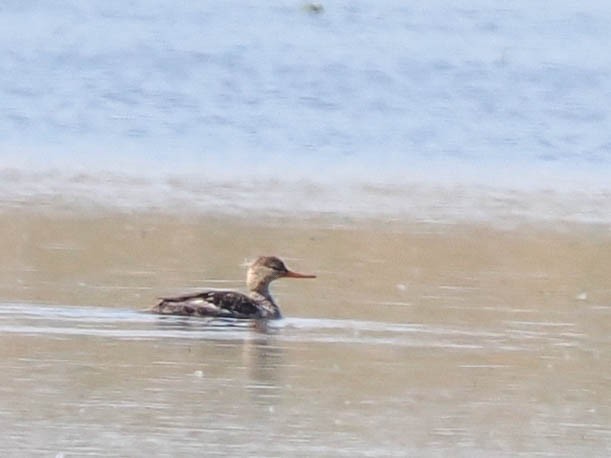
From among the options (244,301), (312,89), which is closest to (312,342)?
(244,301)

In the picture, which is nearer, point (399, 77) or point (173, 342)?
point (173, 342)

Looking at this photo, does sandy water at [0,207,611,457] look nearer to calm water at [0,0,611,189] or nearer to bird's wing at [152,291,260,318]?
bird's wing at [152,291,260,318]

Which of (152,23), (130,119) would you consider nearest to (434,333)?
(130,119)

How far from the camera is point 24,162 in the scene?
16844 millimetres

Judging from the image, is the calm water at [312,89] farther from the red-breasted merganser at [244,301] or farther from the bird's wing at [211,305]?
the bird's wing at [211,305]

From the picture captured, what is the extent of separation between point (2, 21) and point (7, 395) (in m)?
15.1

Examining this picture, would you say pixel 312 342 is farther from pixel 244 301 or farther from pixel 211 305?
pixel 244 301

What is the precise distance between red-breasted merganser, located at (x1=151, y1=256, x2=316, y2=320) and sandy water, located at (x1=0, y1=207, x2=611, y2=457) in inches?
2.8

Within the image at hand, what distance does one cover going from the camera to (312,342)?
1050 cm

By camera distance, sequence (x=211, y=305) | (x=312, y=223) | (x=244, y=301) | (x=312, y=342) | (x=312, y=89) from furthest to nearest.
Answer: (x=312, y=89)
(x=312, y=223)
(x=244, y=301)
(x=211, y=305)
(x=312, y=342)

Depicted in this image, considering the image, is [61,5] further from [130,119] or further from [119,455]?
[119,455]

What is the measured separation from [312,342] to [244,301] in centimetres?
99

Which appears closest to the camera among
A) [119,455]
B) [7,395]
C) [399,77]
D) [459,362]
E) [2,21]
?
[119,455]

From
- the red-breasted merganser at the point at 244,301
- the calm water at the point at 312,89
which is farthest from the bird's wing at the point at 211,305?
the calm water at the point at 312,89
